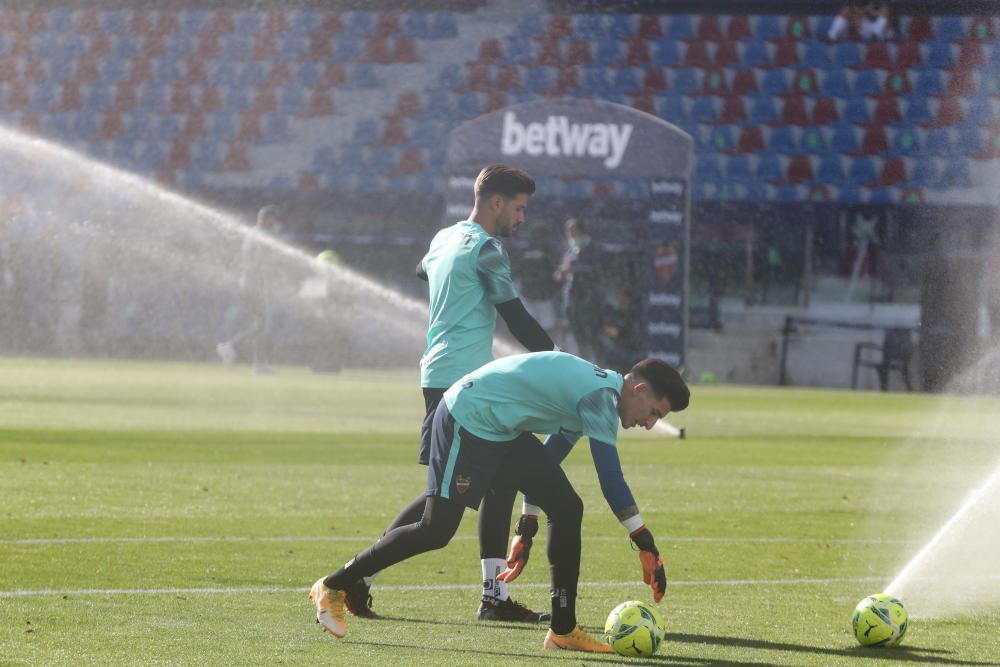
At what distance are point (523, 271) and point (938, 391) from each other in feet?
24.5

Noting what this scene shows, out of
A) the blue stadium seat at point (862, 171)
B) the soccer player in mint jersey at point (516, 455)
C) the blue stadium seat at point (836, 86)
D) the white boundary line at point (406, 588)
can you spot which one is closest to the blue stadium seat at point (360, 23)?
the blue stadium seat at point (836, 86)

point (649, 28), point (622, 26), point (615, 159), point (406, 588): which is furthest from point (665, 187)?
point (406, 588)

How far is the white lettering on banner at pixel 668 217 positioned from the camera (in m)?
22.8

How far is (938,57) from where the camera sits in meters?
33.2

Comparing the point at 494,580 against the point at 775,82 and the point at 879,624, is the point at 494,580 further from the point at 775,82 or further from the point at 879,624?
the point at 775,82

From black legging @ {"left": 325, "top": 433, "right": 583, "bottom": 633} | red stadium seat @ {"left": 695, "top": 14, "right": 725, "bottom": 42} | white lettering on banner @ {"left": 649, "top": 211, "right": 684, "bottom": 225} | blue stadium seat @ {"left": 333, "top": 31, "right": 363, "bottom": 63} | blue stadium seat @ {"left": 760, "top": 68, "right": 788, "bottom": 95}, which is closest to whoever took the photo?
black legging @ {"left": 325, "top": 433, "right": 583, "bottom": 633}

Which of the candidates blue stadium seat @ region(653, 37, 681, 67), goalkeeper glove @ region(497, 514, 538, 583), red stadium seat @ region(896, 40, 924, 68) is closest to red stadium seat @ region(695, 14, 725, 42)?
blue stadium seat @ region(653, 37, 681, 67)

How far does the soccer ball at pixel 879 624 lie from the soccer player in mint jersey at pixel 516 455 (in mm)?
1010

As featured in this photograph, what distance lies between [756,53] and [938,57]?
3.57m

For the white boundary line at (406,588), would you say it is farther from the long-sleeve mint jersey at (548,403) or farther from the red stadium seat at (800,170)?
the red stadium seat at (800,170)

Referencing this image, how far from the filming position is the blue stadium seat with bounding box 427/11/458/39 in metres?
34.9

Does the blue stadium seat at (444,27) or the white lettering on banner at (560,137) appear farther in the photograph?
the blue stadium seat at (444,27)

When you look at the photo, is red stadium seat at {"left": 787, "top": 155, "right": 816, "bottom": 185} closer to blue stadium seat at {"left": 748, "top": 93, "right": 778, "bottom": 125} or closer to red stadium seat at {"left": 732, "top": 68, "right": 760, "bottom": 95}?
blue stadium seat at {"left": 748, "top": 93, "right": 778, "bottom": 125}

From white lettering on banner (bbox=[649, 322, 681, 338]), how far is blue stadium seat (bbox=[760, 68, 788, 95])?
472 inches
